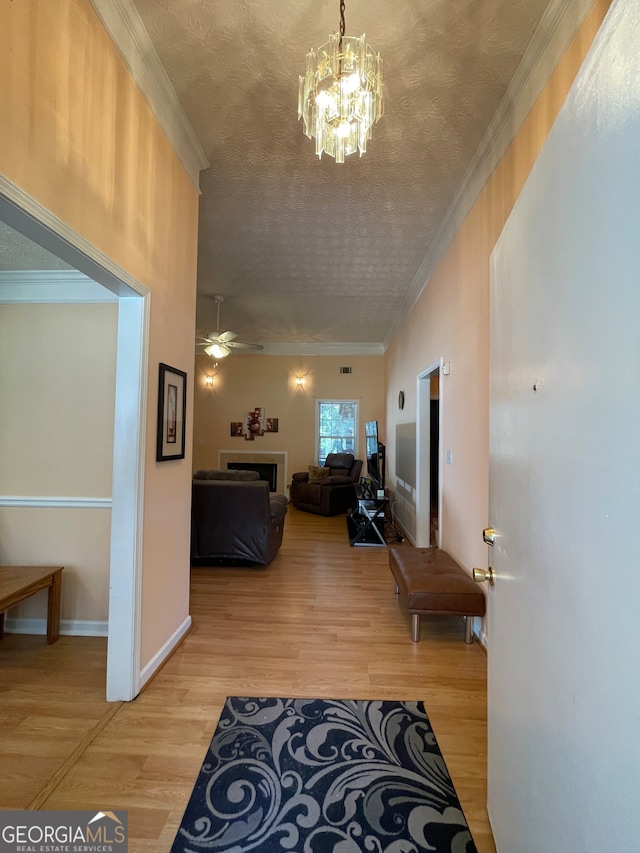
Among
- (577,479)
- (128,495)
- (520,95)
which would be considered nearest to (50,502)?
(128,495)

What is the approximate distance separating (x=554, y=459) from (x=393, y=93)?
2.26m

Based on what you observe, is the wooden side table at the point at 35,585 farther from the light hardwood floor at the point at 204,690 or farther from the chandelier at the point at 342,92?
the chandelier at the point at 342,92

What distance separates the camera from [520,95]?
1.98 metres

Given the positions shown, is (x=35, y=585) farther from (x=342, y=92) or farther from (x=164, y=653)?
(x=342, y=92)

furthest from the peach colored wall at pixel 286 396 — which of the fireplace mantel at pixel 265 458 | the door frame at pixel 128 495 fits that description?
the door frame at pixel 128 495

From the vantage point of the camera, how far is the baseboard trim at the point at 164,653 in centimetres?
202

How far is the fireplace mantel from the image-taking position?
25.9 ft

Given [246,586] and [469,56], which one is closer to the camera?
[469,56]

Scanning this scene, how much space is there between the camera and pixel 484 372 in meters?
2.48

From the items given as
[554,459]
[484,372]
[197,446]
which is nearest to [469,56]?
[484,372]

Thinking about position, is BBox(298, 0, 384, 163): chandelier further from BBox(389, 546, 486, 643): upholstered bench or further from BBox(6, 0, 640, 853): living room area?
BBox(389, 546, 486, 643): upholstered bench

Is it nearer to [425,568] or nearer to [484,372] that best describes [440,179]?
[484,372]

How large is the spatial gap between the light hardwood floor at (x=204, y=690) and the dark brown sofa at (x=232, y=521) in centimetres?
55

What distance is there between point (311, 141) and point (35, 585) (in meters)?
3.24
